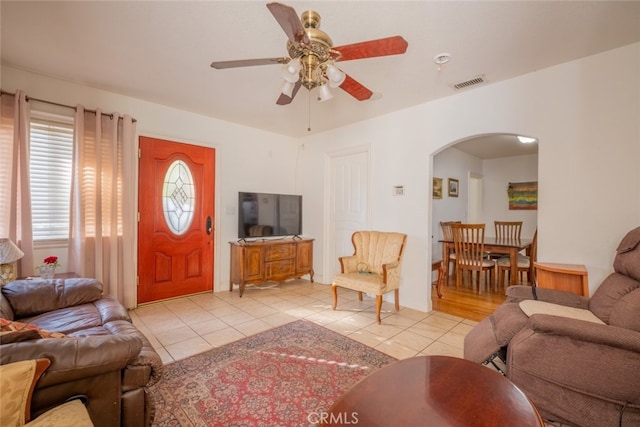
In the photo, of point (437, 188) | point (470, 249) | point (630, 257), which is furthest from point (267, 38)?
point (437, 188)

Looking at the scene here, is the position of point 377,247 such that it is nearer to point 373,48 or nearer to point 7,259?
point 373,48

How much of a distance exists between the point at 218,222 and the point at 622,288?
4222 mm

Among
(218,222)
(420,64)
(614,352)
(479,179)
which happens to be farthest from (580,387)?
(479,179)

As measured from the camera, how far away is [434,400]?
110cm

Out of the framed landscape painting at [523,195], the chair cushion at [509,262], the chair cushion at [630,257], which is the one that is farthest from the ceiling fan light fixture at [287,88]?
the framed landscape painting at [523,195]

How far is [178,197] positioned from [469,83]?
3.78 meters

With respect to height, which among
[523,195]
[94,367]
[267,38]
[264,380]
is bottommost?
[264,380]

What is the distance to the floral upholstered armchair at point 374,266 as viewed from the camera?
3.11 metres

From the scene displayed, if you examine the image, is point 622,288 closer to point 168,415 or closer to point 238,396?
point 238,396

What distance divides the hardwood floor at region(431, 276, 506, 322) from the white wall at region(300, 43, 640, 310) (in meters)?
0.41

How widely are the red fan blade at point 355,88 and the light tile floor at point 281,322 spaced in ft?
6.98

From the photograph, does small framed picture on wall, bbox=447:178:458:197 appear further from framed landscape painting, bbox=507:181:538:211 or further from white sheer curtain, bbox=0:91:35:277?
white sheer curtain, bbox=0:91:35:277

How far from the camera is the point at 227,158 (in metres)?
4.16

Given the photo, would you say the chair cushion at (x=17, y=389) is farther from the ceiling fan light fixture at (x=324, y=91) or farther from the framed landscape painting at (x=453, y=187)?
the framed landscape painting at (x=453, y=187)
